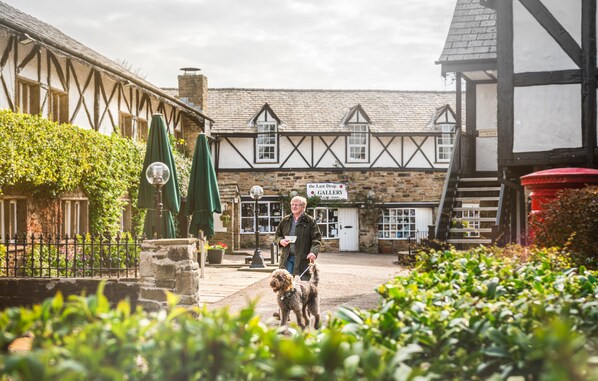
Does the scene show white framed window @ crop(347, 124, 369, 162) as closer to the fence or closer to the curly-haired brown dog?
the fence

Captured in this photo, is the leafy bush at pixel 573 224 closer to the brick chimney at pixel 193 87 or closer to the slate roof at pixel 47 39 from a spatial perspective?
the slate roof at pixel 47 39

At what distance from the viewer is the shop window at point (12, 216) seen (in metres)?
14.7

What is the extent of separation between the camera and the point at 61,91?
1683 cm

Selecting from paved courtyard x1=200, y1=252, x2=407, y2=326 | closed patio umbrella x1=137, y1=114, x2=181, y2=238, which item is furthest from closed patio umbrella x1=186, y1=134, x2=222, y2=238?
closed patio umbrella x1=137, y1=114, x2=181, y2=238

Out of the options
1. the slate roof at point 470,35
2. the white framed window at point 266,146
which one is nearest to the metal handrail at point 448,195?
the slate roof at point 470,35

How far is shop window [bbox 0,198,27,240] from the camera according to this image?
14.7 m

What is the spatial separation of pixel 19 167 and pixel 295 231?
21.7 feet

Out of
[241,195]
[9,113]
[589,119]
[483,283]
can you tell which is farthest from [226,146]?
[483,283]

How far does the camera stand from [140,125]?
73.8 feet

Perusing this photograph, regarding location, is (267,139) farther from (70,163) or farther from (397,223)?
(70,163)

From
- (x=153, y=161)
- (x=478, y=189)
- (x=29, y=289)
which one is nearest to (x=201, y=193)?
(x=153, y=161)

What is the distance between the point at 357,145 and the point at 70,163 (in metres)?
18.6

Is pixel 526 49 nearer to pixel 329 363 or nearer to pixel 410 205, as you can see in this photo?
pixel 329 363

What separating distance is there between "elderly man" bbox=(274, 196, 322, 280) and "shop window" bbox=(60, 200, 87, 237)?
8.11 meters
